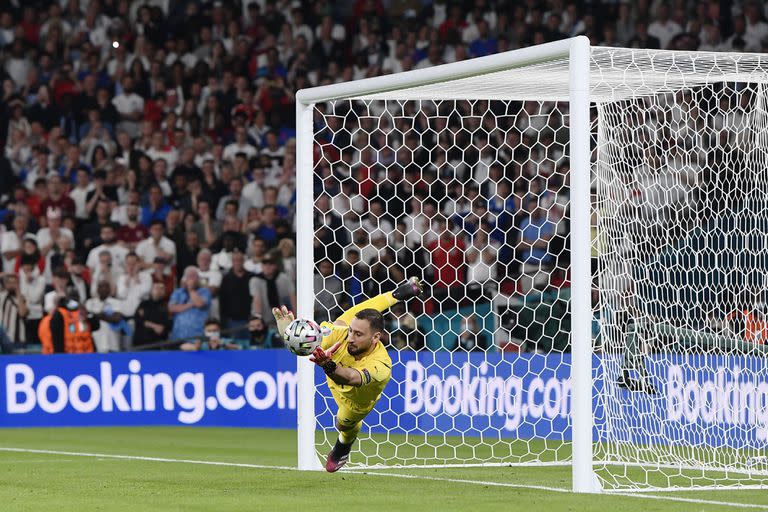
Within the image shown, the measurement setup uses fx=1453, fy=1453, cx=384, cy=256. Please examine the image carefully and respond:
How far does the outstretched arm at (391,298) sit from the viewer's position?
10383 mm

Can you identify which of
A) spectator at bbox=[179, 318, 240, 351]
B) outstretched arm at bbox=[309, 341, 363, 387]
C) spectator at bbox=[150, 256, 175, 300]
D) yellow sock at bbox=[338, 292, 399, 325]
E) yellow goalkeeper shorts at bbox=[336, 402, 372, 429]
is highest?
spectator at bbox=[150, 256, 175, 300]

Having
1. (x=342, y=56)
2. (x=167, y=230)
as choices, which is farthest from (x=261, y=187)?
(x=342, y=56)

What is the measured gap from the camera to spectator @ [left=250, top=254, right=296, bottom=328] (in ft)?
53.9

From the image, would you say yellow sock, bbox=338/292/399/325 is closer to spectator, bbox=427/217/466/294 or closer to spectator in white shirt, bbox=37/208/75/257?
spectator, bbox=427/217/466/294

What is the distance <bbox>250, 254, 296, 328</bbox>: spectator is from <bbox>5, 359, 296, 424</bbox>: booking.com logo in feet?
3.15

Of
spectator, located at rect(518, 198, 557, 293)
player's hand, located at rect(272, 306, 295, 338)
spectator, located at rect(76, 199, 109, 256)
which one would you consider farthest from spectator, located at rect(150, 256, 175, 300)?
player's hand, located at rect(272, 306, 295, 338)

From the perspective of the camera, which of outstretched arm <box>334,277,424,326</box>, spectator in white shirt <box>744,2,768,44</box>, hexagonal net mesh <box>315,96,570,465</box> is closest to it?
outstretched arm <box>334,277,424,326</box>

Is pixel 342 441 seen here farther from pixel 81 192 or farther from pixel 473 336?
pixel 81 192

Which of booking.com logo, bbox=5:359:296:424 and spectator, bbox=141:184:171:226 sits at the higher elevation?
spectator, bbox=141:184:171:226

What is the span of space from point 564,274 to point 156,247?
212 inches

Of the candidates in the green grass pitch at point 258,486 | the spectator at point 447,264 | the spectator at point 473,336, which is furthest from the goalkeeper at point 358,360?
the spectator at point 447,264

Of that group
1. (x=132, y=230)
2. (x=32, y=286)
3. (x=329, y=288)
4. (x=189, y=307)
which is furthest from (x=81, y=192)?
(x=329, y=288)

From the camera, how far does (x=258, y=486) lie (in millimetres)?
9617

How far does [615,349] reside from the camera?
1110 cm
